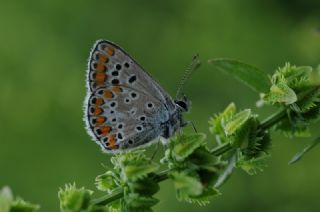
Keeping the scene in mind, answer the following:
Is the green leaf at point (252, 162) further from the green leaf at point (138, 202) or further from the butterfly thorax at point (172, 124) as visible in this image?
the butterfly thorax at point (172, 124)

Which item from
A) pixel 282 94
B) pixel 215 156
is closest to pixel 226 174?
pixel 215 156

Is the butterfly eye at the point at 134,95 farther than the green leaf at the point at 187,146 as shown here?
Yes

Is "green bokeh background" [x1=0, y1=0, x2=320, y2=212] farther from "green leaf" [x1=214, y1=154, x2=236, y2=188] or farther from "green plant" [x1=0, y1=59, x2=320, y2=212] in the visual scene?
"green leaf" [x1=214, y1=154, x2=236, y2=188]

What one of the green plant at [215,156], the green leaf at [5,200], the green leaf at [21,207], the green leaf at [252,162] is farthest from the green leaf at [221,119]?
the green leaf at [5,200]

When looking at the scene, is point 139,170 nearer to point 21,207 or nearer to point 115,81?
point 21,207

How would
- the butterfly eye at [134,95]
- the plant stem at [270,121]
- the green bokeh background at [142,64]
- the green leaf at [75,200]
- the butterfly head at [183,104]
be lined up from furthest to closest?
the green bokeh background at [142,64]
the butterfly head at [183,104]
the butterfly eye at [134,95]
the plant stem at [270,121]
the green leaf at [75,200]

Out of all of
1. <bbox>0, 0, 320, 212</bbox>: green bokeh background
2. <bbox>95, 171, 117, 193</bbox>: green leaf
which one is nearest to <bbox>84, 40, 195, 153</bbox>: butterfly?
<bbox>95, 171, 117, 193</bbox>: green leaf

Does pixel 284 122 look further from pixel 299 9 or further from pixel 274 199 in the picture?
pixel 299 9

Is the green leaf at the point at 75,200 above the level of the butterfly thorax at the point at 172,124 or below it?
below
